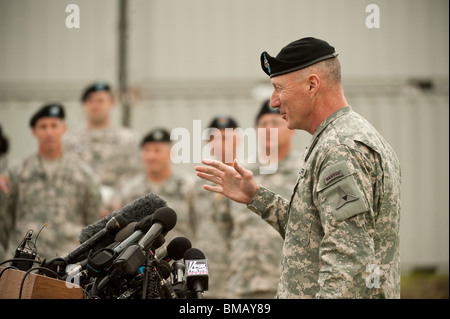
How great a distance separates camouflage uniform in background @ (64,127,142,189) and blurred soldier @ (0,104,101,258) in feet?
2.98

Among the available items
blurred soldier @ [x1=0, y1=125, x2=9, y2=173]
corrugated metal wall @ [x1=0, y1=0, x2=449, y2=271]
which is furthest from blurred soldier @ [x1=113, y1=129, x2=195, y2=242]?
corrugated metal wall @ [x1=0, y1=0, x2=449, y2=271]

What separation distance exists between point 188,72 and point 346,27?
2192 mm

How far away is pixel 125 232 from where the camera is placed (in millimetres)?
3215

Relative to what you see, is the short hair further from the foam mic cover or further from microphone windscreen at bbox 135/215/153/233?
the foam mic cover

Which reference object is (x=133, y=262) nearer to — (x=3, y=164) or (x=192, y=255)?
(x=192, y=255)

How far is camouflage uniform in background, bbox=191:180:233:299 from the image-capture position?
7.23 metres

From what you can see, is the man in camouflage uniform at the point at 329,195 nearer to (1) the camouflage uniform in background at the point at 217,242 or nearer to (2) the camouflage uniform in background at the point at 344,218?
(2) the camouflage uniform in background at the point at 344,218

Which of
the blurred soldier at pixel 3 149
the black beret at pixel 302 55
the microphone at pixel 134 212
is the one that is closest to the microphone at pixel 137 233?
the microphone at pixel 134 212

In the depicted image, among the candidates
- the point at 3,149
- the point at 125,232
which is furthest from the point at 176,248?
the point at 3,149

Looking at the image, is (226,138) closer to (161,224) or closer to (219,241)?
(219,241)

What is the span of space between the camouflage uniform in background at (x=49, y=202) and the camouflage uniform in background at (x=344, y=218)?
4649mm

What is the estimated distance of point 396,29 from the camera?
9.95 metres
